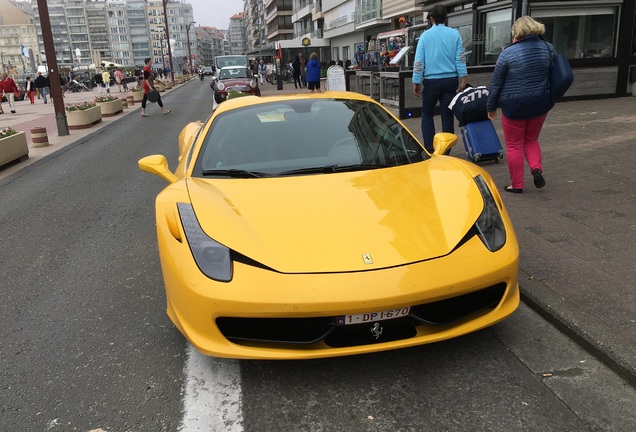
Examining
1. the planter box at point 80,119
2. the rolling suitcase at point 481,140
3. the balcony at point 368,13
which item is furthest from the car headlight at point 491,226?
the balcony at point 368,13

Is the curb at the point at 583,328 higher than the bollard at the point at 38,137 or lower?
lower

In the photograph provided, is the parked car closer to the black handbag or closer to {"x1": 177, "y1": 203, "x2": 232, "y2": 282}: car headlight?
the black handbag

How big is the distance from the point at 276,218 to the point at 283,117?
4.70 ft

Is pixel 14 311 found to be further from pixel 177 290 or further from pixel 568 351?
pixel 568 351

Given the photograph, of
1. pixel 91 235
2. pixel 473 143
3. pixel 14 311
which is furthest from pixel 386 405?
pixel 473 143

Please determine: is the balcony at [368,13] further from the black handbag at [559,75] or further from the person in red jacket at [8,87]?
the black handbag at [559,75]

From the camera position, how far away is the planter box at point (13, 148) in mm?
9883

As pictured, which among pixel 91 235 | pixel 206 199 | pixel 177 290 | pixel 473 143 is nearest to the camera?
pixel 177 290

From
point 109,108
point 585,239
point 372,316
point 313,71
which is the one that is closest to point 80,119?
point 109,108

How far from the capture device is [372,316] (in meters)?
2.41

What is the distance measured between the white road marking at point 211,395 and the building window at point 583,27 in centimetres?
1448

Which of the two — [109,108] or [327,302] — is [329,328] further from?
[109,108]

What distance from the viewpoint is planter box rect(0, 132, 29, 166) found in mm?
9883

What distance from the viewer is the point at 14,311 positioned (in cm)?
365
